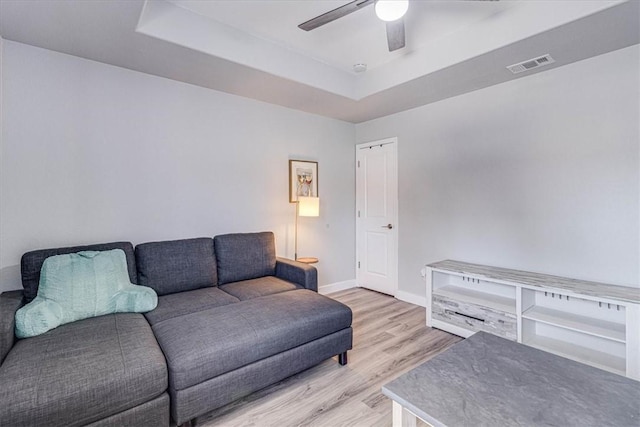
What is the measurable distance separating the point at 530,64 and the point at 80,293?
3858mm

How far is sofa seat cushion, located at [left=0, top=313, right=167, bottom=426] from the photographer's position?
1233mm

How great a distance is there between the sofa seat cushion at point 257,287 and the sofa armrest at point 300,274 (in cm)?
6

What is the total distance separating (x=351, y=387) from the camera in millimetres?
2080

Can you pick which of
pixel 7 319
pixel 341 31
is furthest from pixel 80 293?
pixel 341 31

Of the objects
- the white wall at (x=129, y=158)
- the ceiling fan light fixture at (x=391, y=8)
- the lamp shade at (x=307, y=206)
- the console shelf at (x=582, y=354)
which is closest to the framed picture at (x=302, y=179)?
the white wall at (x=129, y=158)

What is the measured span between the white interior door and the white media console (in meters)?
0.97

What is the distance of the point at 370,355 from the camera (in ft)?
8.20

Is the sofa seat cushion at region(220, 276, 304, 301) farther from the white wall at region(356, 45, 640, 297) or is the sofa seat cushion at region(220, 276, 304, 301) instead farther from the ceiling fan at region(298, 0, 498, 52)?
the ceiling fan at region(298, 0, 498, 52)

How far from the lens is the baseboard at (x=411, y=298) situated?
11.9ft

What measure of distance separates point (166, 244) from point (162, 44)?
161cm

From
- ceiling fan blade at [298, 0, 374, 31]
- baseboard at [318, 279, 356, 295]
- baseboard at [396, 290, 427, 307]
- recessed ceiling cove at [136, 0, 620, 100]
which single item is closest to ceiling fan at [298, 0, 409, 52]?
ceiling fan blade at [298, 0, 374, 31]

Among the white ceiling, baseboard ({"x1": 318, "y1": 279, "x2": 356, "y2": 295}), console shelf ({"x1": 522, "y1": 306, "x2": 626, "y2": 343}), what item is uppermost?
the white ceiling

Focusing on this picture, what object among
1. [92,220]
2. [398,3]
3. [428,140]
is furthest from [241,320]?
[428,140]

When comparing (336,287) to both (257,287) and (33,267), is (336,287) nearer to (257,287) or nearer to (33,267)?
(257,287)
